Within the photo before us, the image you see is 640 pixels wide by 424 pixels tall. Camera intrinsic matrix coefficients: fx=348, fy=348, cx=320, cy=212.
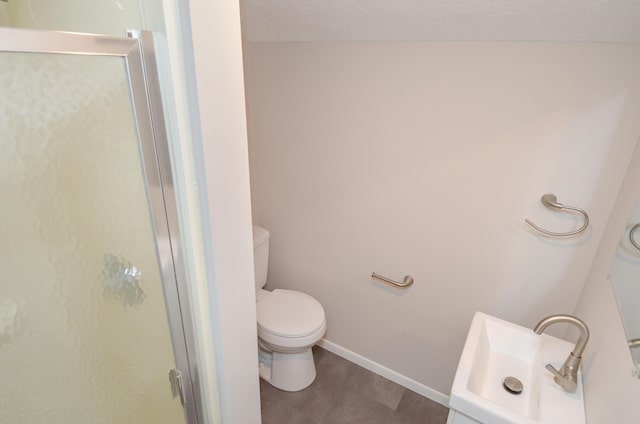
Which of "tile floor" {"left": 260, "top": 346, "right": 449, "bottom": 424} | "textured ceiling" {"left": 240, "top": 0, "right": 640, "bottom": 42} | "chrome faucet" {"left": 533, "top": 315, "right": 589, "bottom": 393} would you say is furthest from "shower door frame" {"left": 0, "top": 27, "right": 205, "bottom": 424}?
"chrome faucet" {"left": 533, "top": 315, "right": 589, "bottom": 393}

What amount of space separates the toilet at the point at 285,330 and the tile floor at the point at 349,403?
2.9 inches

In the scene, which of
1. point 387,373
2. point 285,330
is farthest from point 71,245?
point 387,373

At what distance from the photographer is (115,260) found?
850 millimetres

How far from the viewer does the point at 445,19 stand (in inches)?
50.9

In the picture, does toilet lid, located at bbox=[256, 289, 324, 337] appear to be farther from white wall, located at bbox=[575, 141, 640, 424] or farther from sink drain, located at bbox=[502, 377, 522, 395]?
white wall, located at bbox=[575, 141, 640, 424]

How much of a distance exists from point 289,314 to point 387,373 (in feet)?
2.36

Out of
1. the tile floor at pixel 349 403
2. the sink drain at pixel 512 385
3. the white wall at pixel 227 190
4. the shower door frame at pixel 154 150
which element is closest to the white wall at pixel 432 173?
the tile floor at pixel 349 403

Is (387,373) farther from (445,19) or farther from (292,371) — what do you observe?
(445,19)

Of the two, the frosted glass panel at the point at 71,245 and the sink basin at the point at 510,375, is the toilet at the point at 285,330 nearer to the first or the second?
the sink basin at the point at 510,375

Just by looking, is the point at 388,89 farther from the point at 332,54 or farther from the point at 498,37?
the point at 498,37

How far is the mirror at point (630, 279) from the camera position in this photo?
33.4 inches

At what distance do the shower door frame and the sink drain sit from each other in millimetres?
1082

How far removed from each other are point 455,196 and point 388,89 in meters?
0.58

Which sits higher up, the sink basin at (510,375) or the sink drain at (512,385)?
the sink basin at (510,375)
